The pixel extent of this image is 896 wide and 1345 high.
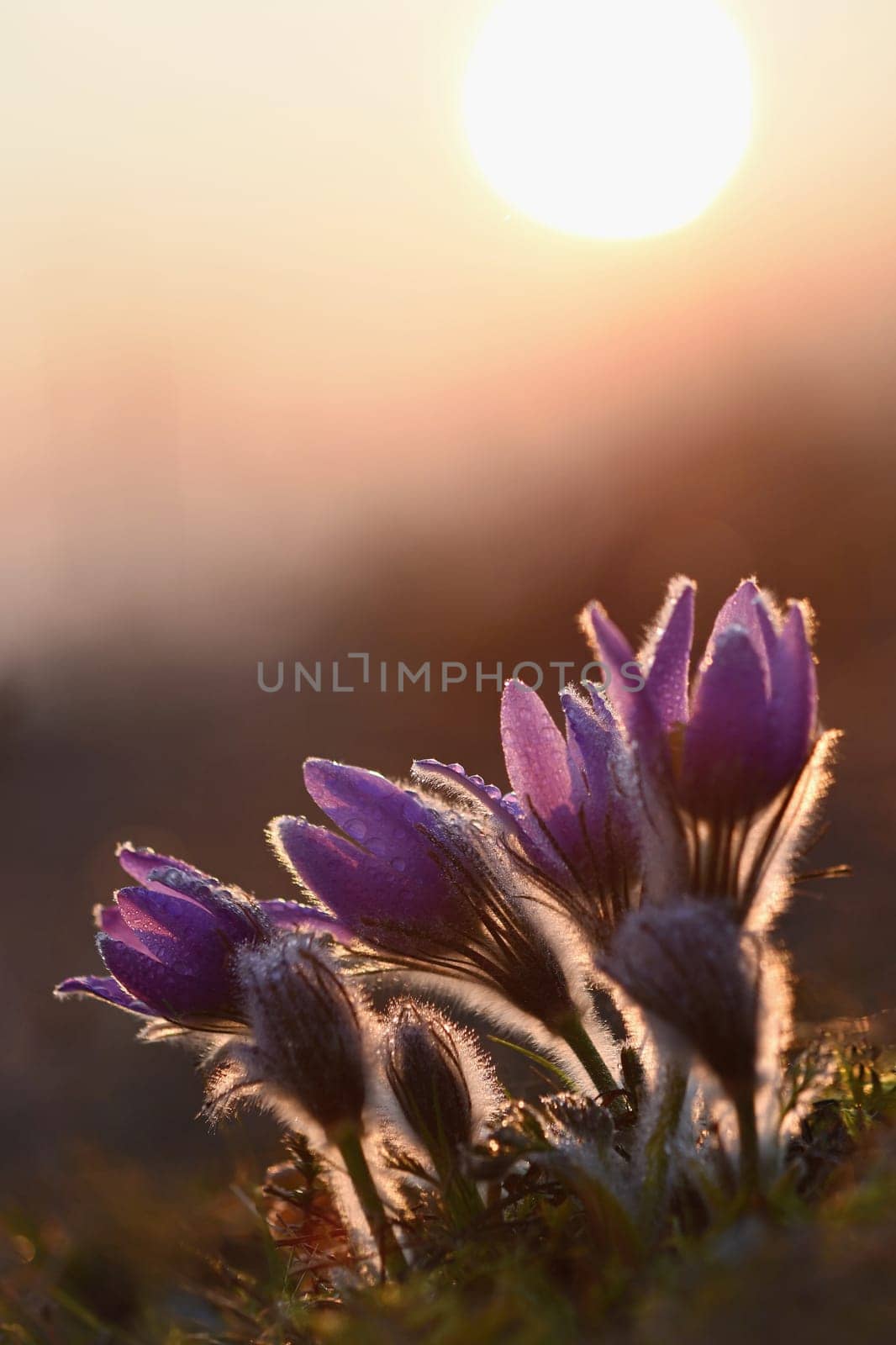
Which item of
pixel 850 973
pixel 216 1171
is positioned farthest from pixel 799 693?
pixel 216 1171

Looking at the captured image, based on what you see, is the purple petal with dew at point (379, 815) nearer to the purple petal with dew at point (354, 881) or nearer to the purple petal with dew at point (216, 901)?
the purple petal with dew at point (354, 881)

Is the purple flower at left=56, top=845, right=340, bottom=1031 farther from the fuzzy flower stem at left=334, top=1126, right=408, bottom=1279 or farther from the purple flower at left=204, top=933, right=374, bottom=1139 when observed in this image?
the fuzzy flower stem at left=334, top=1126, right=408, bottom=1279

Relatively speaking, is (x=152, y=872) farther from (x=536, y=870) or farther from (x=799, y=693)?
(x=799, y=693)

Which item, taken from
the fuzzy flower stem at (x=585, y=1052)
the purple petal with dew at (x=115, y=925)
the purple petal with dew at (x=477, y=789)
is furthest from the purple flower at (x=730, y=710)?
the purple petal with dew at (x=115, y=925)

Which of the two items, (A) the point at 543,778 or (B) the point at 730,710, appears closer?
(B) the point at 730,710

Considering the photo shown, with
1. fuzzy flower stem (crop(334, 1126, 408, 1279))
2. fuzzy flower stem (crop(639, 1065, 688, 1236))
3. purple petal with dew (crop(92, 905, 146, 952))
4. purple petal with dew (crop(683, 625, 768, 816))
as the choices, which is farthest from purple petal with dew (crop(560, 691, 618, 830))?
purple petal with dew (crop(92, 905, 146, 952))

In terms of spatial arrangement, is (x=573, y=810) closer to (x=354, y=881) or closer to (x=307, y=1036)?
(x=354, y=881)

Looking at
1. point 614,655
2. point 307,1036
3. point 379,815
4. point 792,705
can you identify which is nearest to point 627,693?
point 614,655
